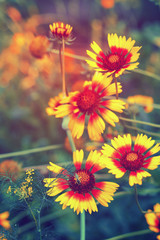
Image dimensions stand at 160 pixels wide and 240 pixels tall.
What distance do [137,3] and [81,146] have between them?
1.64 metres

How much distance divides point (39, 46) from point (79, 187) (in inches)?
19.0

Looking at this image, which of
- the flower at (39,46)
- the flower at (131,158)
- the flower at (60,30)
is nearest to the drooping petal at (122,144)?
the flower at (131,158)

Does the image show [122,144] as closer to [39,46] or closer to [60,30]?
[60,30]

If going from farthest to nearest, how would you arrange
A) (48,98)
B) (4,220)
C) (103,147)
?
1. (48,98)
2. (4,220)
3. (103,147)

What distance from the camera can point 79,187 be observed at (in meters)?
0.65

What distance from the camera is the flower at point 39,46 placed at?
34.0 inches

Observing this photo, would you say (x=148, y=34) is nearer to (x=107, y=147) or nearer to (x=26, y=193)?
(x=107, y=147)

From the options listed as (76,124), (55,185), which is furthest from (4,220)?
(76,124)

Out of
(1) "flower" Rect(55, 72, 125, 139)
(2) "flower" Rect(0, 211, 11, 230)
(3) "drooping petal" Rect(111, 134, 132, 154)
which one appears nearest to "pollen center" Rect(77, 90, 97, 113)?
(1) "flower" Rect(55, 72, 125, 139)

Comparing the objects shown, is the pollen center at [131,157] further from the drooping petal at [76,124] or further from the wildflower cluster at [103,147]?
the drooping petal at [76,124]

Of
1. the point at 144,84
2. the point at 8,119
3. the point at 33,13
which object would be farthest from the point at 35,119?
the point at 33,13

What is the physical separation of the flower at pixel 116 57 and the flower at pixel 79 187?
0.22m

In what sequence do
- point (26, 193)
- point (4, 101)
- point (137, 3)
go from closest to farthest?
1. point (26, 193)
2. point (4, 101)
3. point (137, 3)

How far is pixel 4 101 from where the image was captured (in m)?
1.82
